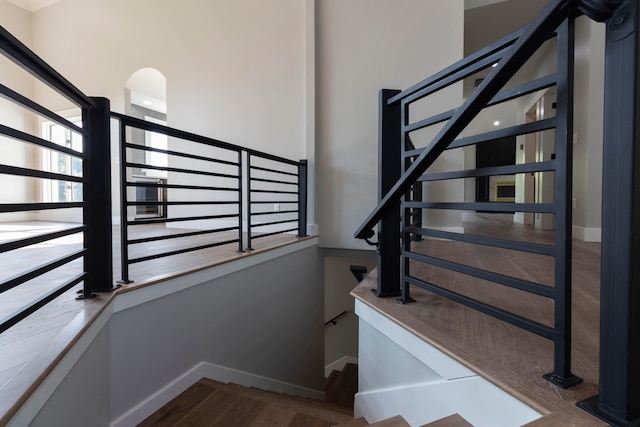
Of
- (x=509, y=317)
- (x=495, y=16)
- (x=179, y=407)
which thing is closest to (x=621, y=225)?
(x=509, y=317)

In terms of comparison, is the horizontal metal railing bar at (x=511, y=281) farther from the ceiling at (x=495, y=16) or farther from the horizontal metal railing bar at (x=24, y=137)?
the ceiling at (x=495, y=16)

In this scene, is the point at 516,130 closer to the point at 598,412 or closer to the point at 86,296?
the point at 598,412

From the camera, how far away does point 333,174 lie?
3795mm

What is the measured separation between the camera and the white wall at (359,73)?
3.45 m

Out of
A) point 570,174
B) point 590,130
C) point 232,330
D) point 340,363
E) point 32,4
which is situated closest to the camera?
point 570,174

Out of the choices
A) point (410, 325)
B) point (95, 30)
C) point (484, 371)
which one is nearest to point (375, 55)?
point (410, 325)

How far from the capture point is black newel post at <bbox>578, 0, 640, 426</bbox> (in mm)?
616

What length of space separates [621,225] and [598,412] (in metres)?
0.41

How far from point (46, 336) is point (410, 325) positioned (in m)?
1.28

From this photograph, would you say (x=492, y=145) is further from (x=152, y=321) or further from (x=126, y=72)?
(x=152, y=321)

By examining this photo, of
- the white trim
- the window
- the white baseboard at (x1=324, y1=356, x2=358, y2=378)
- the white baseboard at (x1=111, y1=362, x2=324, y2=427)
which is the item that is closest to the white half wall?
the white baseboard at (x1=111, y1=362, x2=324, y2=427)

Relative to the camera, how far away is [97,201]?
136cm

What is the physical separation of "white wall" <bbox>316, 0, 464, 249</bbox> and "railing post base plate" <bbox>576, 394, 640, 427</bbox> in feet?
9.77

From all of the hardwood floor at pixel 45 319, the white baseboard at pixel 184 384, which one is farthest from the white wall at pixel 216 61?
the white baseboard at pixel 184 384
